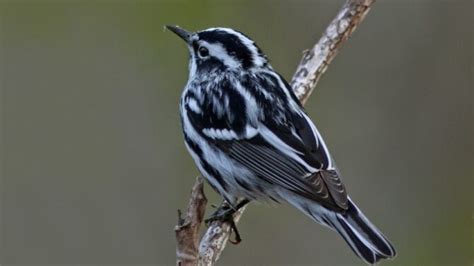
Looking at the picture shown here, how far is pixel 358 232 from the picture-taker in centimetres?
460

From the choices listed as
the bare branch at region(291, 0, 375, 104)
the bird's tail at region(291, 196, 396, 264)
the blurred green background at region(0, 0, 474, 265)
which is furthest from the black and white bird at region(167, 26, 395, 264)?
the blurred green background at region(0, 0, 474, 265)

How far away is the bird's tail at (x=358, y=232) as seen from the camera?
452 cm

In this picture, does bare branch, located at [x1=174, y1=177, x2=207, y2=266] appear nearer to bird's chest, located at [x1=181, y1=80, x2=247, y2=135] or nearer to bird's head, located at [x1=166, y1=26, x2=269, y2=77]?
bird's chest, located at [x1=181, y1=80, x2=247, y2=135]

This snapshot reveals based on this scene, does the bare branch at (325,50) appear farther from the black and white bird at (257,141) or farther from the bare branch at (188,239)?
the bare branch at (188,239)

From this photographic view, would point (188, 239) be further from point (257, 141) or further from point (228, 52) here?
point (228, 52)

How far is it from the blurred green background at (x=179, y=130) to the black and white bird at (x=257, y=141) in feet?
6.46

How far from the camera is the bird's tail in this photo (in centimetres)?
452

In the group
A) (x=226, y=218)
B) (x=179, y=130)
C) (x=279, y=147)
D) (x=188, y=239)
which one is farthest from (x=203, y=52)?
(x=179, y=130)

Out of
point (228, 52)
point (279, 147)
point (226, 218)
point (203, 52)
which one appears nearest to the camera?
point (279, 147)

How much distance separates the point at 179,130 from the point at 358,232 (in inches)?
138

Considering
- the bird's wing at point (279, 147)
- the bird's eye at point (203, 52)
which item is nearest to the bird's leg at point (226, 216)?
the bird's wing at point (279, 147)

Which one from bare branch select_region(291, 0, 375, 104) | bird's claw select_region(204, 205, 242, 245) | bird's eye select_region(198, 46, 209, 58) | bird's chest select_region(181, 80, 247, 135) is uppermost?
bird's eye select_region(198, 46, 209, 58)

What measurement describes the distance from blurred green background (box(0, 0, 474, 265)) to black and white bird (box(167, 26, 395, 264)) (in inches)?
77.5

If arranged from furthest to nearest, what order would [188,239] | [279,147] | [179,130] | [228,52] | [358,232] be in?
[179,130] → [228,52] → [279,147] → [358,232] → [188,239]
